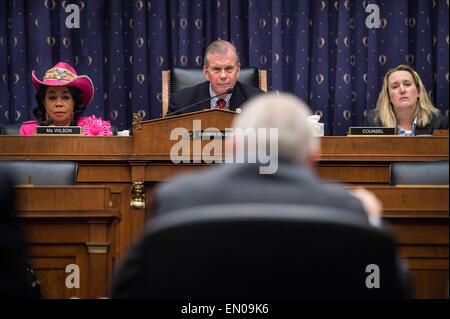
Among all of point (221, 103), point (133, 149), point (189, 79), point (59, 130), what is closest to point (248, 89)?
point (221, 103)

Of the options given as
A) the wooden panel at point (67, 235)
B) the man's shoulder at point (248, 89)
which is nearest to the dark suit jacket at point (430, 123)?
the man's shoulder at point (248, 89)

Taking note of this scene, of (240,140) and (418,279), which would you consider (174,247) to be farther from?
(418,279)

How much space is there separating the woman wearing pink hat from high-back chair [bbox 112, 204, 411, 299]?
324cm

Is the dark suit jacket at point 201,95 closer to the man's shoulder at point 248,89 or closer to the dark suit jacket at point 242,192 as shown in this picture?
the man's shoulder at point 248,89

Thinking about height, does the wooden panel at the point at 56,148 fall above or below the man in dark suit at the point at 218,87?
below

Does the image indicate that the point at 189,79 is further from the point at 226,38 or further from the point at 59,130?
the point at 59,130

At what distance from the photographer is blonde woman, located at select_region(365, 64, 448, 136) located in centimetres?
532

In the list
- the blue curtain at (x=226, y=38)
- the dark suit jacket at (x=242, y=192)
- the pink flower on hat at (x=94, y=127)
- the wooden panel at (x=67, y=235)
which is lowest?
the wooden panel at (x=67, y=235)

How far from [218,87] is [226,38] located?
1545mm

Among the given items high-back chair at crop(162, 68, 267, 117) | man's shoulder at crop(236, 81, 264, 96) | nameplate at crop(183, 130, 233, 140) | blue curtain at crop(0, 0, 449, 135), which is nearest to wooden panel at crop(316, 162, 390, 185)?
nameplate at crop(183, 130, 233, 140)

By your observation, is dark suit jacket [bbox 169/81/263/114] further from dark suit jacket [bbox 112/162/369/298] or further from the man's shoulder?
dark suit jacket [bbox 112/162/369/298]

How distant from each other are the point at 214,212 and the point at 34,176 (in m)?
2.22

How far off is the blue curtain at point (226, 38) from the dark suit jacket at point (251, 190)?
16.1 ft

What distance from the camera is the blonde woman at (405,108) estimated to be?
532 centimetres
